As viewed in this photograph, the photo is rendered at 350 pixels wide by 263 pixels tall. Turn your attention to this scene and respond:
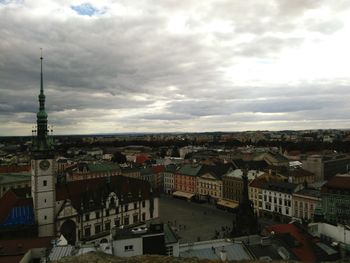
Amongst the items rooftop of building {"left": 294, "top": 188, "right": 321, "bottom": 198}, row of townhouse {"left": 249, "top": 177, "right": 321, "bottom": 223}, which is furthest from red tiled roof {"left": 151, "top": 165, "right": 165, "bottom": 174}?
rooftop of building {"left": 294, "top": 188, "right": 321, "bottom": 198}

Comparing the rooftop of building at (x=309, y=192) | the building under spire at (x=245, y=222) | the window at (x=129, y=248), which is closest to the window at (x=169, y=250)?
the window at (x=129, y=248)

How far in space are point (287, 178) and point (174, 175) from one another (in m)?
37.2

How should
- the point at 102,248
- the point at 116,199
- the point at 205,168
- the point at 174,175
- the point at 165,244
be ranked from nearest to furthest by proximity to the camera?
the point at 102,248 → the point at 165,244 → the point at 116,199 → the point at 205,168 → the point at 174,175

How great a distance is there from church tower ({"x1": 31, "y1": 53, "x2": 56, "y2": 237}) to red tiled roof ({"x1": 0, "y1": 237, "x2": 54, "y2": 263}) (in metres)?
17.8

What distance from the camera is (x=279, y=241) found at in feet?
129

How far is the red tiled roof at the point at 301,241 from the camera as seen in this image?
38.1 metres

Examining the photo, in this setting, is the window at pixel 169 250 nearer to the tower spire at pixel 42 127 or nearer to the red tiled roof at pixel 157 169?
the tower spire at pixel 42 127

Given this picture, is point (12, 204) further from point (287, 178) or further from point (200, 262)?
point (287, 178)

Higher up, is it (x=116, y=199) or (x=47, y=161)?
(x=47, y=161)

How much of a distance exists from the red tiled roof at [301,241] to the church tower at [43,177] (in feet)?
104

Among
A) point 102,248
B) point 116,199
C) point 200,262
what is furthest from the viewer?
point 116,199

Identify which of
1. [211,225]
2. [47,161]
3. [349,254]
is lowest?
[211,225]

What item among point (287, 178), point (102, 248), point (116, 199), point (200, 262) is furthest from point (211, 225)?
point (200, 262)

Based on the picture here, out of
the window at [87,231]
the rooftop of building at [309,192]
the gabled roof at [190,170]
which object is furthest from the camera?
the gabled roof at [190,170]
